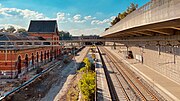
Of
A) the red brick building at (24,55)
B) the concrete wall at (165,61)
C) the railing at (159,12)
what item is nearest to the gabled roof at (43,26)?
the red brick building at (24,55)

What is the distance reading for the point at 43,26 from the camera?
39.7 metres

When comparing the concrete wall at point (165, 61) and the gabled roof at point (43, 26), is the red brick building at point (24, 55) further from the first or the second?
the concrete wall at point (165, 61)

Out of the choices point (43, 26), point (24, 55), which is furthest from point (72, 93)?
point (43, 26)

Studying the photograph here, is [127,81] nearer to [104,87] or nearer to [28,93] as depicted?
[104,87]

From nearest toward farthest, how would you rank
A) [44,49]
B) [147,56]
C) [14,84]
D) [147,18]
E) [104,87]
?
[147,18]
[104,87]
[14,84]
[147,56]
[44,49]

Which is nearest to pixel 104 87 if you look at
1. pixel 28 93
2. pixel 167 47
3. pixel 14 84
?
pixel 28 93

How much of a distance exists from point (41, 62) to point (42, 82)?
11.6 meters

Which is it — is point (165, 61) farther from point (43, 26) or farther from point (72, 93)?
point (43, 26)

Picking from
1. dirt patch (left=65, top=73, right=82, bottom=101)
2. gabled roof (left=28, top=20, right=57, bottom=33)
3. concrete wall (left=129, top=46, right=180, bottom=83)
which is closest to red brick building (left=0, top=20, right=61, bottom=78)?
gabled roof (left=28, top=20, right=57, bottom=33)

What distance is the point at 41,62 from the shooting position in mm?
30766

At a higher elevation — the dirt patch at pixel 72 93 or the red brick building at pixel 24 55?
the red brick building at pixel 24 55

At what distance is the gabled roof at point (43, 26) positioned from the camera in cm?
3909

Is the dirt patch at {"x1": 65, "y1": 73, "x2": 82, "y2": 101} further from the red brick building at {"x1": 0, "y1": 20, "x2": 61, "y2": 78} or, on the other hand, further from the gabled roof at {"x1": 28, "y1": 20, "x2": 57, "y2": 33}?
the gabled roof at {"x1": 28, "y1": 20, "x2": 57, "y2": 33}

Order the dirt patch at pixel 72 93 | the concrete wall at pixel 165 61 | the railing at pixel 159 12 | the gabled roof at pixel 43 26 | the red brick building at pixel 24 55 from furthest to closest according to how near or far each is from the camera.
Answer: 1. the gabled roof at pixel 43 26
2. the red brick building at pixel 24 55
3. the concrete wall at pixel 165 61
4. the dirt patch at pixel 72 93
5. the railing at pixel 159 12
